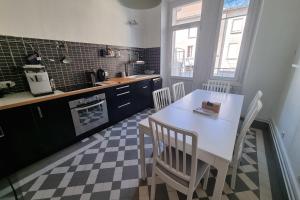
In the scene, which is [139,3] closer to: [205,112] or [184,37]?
[205,112]

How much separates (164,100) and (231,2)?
2.51m

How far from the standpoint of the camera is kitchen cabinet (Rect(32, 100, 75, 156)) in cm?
161

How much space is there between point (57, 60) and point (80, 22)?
32.2 inches

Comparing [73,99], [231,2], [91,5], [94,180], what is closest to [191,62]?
[231,2]

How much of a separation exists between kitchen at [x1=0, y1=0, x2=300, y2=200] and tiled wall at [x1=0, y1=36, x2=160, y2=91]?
14 mm

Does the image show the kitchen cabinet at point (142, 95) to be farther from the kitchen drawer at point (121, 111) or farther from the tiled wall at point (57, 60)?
the tiled wall at point (57, 60)

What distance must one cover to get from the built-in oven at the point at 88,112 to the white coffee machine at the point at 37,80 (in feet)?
1.13

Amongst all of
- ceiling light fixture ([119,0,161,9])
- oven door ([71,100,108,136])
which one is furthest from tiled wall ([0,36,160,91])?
Result: ceiling light fixture ([119,0,161,9])

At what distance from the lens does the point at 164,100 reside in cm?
192

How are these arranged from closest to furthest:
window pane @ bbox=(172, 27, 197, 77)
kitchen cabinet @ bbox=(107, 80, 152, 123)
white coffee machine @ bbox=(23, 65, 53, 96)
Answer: white coffee machine @ bbox=(23, 65, 53, 96), kitchen cabinet @ bbox=(107, 80, 152, 123), window pane @ bbox=(172, 27, 197, 77)

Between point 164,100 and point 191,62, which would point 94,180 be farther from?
point 191,62

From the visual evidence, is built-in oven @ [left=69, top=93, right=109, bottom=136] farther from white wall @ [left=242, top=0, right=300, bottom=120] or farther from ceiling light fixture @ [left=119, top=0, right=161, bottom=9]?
white wall @ [left=242, top=0, right=300, bottom=120]

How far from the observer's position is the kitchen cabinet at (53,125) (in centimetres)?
161

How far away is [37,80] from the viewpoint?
1.61m
